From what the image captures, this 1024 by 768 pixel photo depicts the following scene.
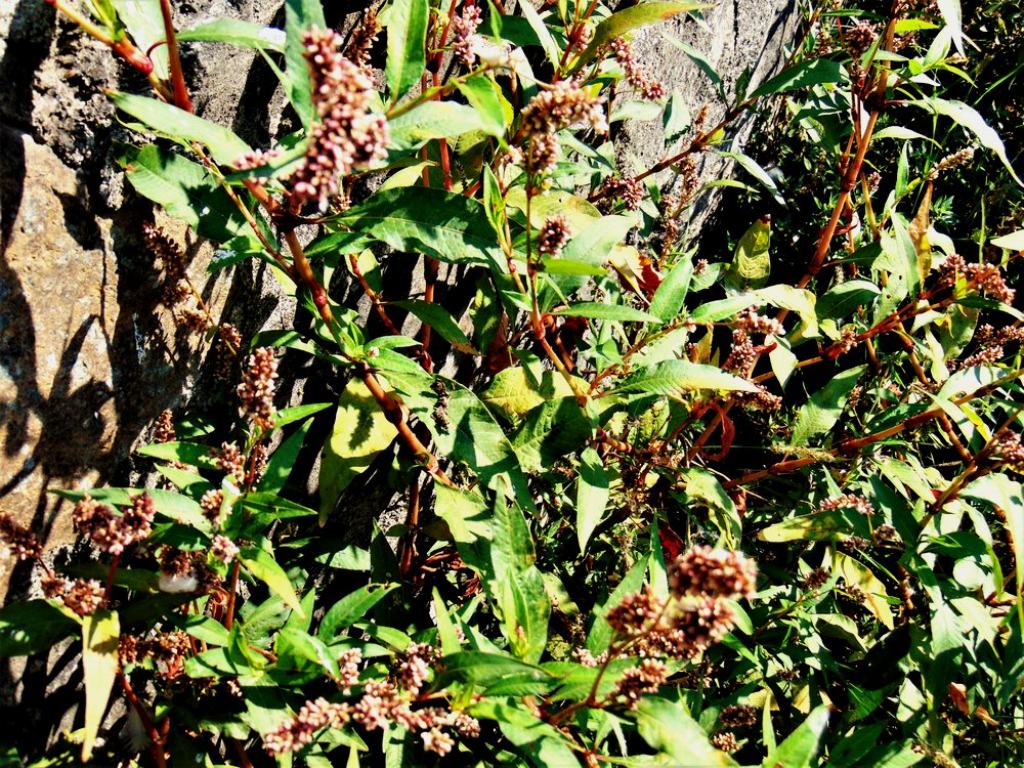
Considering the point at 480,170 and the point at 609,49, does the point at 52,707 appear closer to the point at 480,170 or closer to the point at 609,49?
the point at 480,170

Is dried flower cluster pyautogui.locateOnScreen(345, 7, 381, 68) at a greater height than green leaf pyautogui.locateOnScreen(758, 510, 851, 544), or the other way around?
dried flower cluster pyautogui.locateOnScreen(345, 7, 381, 68)

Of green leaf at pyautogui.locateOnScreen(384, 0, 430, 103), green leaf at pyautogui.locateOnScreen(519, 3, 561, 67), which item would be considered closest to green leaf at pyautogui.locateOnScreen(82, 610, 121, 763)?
green leaf at pyautogui.locateOnScreen(384, 0, 430, 103)

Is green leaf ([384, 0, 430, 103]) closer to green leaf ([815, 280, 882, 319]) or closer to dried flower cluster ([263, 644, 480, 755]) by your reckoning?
dried flower cluster ([263, 644, 480, 755])

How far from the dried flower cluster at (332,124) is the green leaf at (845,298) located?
1707mm

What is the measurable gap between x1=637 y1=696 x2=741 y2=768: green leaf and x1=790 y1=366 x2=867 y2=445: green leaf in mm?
1158

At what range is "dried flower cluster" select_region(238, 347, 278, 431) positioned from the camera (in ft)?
4.42

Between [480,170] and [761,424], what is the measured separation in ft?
4.83

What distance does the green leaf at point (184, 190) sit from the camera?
1355 mm

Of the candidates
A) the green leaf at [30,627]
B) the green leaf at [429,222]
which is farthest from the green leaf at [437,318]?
the green leaf at [30,627]

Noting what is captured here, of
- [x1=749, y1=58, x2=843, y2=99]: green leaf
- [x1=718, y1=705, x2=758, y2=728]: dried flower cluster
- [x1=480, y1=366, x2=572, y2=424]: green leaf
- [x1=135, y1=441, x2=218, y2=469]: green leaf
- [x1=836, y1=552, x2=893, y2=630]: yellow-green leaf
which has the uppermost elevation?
[x1=749, y1=58, x2=843, y2=99]: green leaf

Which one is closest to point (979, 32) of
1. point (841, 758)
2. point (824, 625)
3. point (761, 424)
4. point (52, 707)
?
point (761, 424)

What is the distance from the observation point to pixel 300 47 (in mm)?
1163

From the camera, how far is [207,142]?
1193mm

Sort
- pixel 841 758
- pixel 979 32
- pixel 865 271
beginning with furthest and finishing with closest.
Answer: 1. pixel 979 32
2. pixel 865 271
3. pixel 841 758
